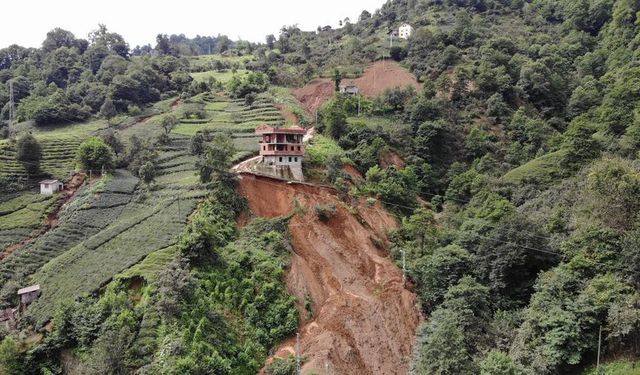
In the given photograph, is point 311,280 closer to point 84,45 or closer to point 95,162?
point 95,162

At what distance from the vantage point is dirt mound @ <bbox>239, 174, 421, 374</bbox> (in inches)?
1152

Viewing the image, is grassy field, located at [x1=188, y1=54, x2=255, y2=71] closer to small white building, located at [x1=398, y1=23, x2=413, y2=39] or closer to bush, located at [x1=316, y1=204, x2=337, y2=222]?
small white building, located at [x1=398, y1=23, x2=413, y2=39]

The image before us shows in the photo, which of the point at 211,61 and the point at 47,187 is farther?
the point at 211,61

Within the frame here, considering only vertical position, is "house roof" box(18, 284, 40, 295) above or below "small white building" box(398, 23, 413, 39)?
below

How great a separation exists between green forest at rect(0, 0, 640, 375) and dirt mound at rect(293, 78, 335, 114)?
155 centimetres

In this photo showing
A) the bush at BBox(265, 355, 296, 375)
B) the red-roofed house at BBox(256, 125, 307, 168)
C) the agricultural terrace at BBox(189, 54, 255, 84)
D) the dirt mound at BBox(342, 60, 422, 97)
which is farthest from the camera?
the agricultural terrace at BBox(189, 54, 255, 84)

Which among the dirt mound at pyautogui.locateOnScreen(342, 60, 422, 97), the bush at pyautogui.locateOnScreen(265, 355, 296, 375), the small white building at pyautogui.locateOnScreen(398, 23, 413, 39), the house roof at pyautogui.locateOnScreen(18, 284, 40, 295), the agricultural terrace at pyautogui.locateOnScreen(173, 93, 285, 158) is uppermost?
the small white building at pyautogui.locateOnScreen(398, 23, 413, 39)

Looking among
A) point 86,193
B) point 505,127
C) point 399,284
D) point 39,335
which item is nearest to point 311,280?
point 399,284

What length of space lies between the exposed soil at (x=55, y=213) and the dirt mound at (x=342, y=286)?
1258cm

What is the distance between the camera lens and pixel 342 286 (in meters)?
33.2

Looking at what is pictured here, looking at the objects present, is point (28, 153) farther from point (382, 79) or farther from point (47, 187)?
point (382, 79)

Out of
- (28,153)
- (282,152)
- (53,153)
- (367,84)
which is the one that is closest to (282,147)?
(282,152)

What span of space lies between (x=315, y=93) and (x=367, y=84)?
6.13 meters

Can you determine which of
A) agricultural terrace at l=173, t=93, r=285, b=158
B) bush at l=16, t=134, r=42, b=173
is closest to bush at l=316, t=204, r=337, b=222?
agricultural terrace at l=173, t=93, r=285, b=158
